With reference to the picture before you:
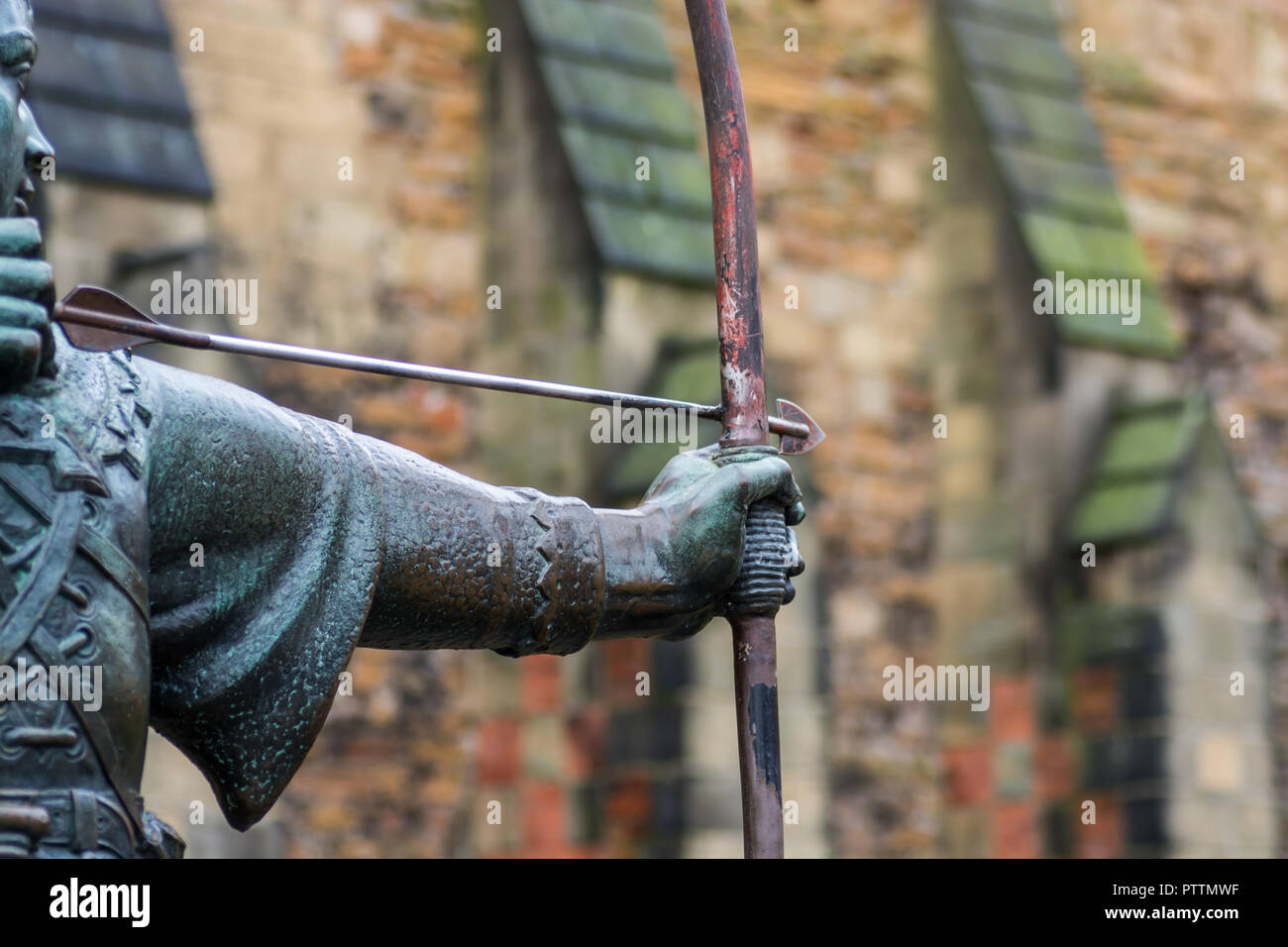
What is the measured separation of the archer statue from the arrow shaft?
0.18 ft

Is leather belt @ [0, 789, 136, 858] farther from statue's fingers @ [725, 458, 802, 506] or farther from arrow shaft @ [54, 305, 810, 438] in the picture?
statue's fingers @ [725, 458, 802, 506]

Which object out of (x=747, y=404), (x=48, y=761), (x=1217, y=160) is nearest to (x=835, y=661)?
(x=1217, y=160)

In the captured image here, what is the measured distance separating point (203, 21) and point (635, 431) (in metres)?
2.05

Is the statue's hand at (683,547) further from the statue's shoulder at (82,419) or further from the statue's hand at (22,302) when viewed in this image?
the statue's hand at (22,302)

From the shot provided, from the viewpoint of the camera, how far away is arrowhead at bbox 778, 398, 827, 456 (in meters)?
2.63

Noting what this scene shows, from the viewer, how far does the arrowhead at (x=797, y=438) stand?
263 cm

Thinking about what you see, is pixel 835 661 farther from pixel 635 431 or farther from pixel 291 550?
pixel 291 550

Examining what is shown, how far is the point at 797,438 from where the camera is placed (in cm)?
264

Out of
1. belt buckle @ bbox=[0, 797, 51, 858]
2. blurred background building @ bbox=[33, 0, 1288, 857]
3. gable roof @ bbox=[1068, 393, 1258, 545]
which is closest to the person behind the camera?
belt buckle @ bbox=[0, 797, 51, 858]

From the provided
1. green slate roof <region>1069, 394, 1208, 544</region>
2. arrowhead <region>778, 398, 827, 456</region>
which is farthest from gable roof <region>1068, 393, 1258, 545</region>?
arrowhead <region>778, 398, 827, 456</region>

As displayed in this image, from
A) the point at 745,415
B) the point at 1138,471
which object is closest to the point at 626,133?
the point at 1138,471

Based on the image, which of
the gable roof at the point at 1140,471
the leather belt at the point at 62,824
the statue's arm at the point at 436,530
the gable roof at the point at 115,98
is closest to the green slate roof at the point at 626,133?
the gable roof at the point at 115,98

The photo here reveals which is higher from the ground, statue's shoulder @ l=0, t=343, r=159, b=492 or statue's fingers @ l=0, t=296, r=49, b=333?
statue's fingers @ l=0, t=296, r=49, b=333

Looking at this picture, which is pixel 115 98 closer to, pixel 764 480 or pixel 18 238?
pixel 764 480
